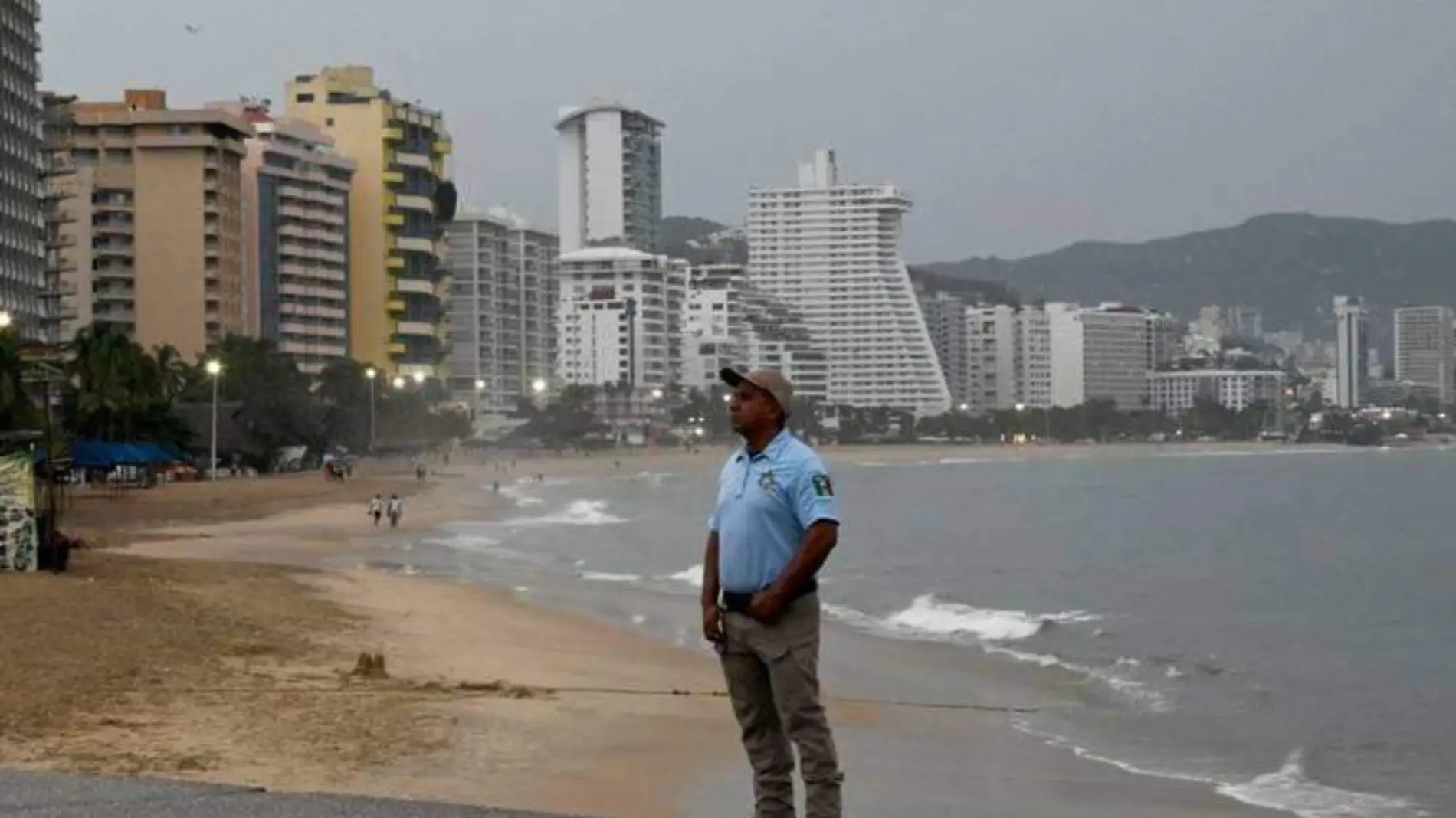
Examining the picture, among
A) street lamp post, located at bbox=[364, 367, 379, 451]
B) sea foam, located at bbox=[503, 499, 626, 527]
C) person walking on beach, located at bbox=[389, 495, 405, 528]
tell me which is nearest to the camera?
person walking on beach, located at bbox=[389, 495, 405, 528]

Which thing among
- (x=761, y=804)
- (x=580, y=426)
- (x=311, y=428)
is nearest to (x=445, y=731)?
(x=761, y=804)

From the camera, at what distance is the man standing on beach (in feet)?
19.6


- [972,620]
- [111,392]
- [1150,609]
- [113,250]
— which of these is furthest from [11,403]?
[113,250]

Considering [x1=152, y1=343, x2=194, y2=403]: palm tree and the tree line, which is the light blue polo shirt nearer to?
the tree line

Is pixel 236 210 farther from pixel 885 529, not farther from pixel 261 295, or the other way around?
pixel 885 529

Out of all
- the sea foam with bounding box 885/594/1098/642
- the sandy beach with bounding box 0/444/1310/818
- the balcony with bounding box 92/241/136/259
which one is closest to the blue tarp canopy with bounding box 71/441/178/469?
the sandy beach with bounding box 0/444/1310/818

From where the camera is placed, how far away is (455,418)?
128500mm

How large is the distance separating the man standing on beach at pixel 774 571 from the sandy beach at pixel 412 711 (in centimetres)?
358

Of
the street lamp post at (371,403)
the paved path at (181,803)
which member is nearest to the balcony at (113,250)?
the street lamp post at (371,403)

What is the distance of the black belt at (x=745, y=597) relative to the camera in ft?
19.6

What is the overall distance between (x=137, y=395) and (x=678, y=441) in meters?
110

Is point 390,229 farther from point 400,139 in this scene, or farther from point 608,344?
point 608,344

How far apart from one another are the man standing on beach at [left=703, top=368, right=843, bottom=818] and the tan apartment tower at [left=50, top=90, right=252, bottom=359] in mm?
104416

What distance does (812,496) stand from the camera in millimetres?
5949
